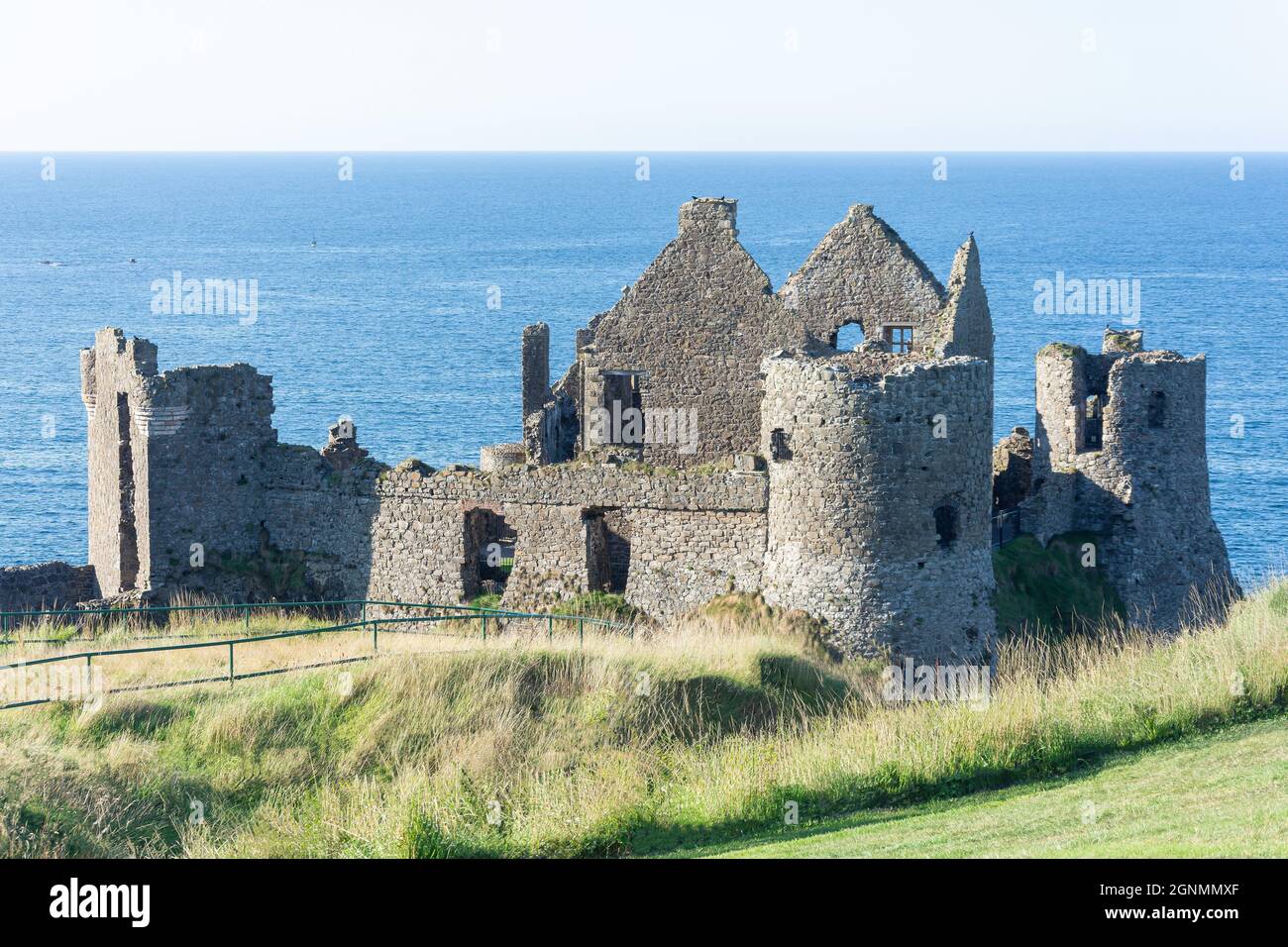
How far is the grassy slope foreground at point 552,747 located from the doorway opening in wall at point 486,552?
6.72m

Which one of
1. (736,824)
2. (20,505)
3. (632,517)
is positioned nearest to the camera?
(736,824)

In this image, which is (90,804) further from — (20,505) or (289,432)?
(289,432)

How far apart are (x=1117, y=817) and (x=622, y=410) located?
2250cm

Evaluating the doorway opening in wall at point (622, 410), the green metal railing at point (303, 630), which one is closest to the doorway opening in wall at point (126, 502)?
the green metal railing at point (303, 630)

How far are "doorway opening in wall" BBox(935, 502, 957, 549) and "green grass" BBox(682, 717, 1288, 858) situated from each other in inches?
373

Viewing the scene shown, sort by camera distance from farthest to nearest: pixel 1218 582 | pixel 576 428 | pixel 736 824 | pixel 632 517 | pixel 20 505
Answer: pixel 20 505 < pixel 576 428 < pixel 1218 582 < pixel 632 517 < pixel 736 824

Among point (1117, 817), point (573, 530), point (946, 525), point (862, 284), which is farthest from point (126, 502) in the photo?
point (1117, 817)

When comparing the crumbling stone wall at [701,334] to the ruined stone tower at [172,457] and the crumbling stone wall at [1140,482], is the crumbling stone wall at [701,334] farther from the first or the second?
the ruined stone tower at [172,457]

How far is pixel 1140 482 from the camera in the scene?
1436 inches

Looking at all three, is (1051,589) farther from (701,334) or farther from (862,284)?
(701,334)

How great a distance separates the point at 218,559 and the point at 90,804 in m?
14.0

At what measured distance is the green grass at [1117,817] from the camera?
15.8 meters

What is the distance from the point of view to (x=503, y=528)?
114 feet
